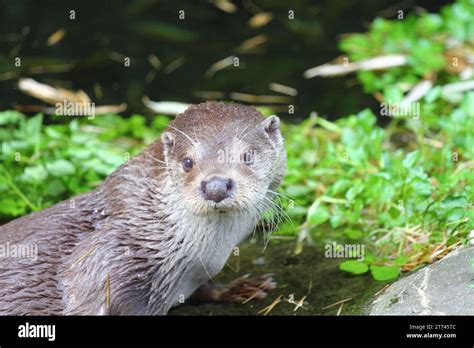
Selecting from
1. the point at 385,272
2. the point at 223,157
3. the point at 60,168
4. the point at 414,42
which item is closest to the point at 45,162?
the point at 60,168

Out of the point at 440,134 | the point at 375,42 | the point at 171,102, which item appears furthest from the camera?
the point at 375,42

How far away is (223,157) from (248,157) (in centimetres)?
10

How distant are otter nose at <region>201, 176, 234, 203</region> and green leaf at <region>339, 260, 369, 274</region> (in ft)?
2.95

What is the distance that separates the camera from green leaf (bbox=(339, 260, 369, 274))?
4.35m

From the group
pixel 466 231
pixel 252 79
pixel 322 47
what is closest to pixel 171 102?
pixel 252 79

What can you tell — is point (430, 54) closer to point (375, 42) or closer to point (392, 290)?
point (375, 42)

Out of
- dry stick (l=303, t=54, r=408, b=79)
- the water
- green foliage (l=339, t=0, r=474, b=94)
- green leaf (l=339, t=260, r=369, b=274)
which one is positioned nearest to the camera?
the water

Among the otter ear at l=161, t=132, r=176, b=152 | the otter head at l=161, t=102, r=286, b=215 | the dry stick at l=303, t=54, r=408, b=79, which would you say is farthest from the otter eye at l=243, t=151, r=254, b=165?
the dry stick at l=303, t=54, r=408, b=79

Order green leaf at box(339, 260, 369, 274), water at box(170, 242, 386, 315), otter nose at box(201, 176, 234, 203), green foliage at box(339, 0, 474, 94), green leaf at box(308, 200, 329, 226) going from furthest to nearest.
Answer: green foliage at box(339, 0, 474, 94) → green leaf at box(308, 200, 329, 226) → green leaf at box(339, 260, 369, 274) → water at box(170, 242, 386, 315) → otter nose at box(201, 176, 234, 203)

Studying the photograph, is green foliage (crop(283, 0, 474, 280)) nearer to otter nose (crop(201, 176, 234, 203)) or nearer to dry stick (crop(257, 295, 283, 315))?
dry stick (crop(257, 295, 283, 315))

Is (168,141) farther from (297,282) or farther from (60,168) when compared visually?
(60,168)
